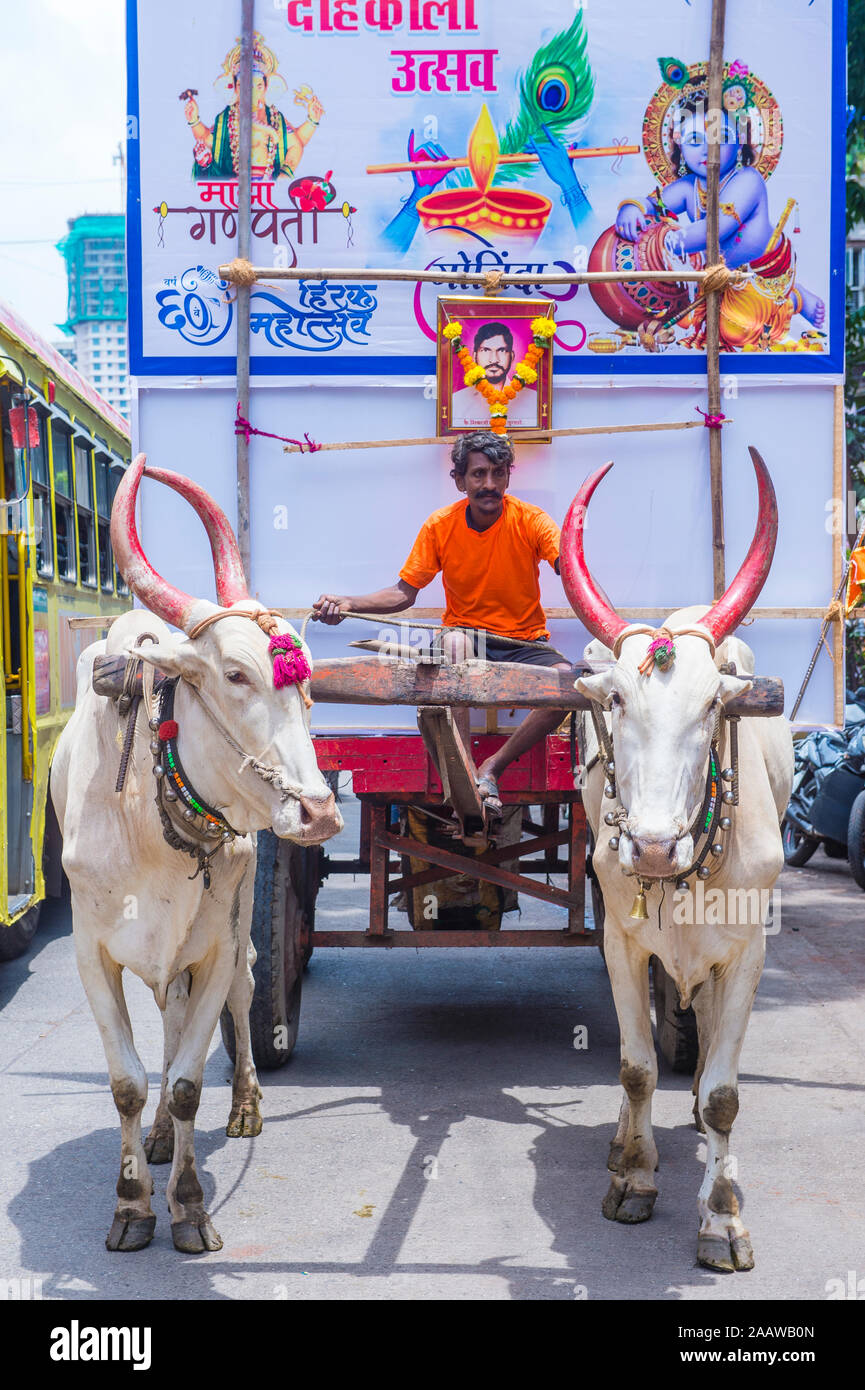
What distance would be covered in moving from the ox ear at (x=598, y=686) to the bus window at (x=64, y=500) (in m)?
5.20

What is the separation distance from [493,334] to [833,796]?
20.2 feet

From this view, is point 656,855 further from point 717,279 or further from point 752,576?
point 717,279

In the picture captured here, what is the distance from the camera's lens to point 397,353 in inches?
220

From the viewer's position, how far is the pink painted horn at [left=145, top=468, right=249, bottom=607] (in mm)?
3873

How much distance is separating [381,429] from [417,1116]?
2681 millimetres

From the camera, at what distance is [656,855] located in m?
3.37

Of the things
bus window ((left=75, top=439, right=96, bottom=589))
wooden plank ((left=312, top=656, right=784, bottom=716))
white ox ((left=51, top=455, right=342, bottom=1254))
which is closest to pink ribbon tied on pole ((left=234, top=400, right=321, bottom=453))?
white ox ((left=51, top=455, right=342, bottom=1254))

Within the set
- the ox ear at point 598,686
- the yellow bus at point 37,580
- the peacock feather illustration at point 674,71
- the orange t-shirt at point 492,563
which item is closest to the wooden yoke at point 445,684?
the ox ear at point 598,686

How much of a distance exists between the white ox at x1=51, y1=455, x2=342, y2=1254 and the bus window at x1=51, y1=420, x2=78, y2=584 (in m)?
4.17

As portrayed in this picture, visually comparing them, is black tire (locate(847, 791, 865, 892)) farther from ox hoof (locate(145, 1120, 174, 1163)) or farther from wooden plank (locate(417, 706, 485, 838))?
ox hoof (locate(145, 1120, 174, 1163))

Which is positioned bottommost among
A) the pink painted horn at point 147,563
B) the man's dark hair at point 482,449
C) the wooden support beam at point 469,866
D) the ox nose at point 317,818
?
the wooden support beam at point 469,866

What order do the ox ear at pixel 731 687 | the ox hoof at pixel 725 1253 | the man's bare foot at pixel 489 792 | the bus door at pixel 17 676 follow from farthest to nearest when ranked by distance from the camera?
the bus door at pixel 17 676 < the man's bare foot at pixel 489 792 < the ox hoof at pixel 725 1253 < the ox ear at pixel 731 687

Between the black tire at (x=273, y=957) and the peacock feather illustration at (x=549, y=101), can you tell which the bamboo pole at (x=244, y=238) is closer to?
the peacock feather illustration at (x=549, y=101)

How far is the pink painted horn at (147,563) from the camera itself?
12.3 feet
